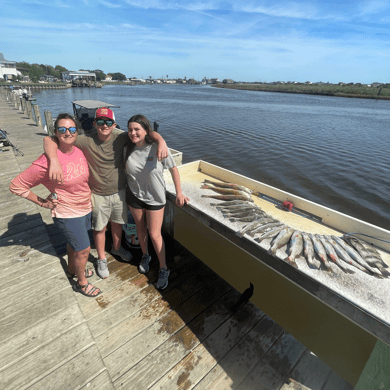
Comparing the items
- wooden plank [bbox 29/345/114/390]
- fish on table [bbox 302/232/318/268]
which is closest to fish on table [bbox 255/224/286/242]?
fish on table [bbox 302/232/318/268]

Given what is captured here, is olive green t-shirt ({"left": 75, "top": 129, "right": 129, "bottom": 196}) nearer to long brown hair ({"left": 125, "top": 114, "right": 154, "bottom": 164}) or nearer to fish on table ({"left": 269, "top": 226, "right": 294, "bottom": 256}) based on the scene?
long brown hair ({"left": 125, "top": 114, "right": 154, "bottom": 164})

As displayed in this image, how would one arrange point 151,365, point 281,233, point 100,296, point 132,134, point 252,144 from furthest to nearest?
point 252,144
point 100,296
point 281,233
point 132,134
point 151,365

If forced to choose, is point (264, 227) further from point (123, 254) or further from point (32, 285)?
point (32, 285)

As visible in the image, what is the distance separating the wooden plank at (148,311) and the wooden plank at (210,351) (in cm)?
62

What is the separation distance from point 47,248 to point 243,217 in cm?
291

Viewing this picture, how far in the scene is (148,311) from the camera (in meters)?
3.02

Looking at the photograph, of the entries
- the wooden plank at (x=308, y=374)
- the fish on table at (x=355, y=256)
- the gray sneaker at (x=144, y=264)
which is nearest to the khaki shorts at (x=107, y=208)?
the gray sneaker at (x=144, y=264)

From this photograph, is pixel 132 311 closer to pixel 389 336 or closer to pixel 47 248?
pixel 47 248

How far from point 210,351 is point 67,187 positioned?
101 inches

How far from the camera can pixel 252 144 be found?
18.9m

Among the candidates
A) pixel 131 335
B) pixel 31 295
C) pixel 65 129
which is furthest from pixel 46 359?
pixel 65 129

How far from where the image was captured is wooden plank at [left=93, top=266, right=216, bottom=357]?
264cm

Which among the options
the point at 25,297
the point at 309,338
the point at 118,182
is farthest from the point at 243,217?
the point at 25,297

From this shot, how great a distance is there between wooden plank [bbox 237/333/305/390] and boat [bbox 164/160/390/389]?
633mm
